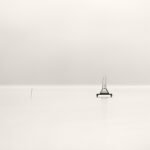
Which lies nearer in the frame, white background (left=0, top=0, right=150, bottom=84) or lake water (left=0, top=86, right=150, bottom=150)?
Answer: lake water (left=0, top=86, right=150, bottom=150)

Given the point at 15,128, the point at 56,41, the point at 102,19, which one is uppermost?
the point at 102,19

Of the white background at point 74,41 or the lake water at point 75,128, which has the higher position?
the white background at point 74,41

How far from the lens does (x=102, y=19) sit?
19.0ft

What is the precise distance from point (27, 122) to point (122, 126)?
847 millimetres

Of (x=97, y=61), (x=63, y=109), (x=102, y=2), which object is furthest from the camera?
(x=97, y=61)

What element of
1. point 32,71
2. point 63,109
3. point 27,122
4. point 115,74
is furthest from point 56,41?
point 27,122

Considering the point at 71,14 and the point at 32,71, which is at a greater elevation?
the point at 71,14

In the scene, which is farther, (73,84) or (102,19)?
(73,84)

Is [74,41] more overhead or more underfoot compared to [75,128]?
more overhead

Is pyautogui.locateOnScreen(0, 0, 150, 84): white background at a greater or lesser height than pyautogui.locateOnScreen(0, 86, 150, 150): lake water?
greater

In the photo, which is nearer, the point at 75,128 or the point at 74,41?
the point at 75,128

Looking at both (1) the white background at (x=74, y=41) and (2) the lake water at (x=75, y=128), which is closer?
(2) the lake water at (x=75, y=128)

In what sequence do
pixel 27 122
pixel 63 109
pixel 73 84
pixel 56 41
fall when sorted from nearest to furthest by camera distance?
pixel 27 122, pixel 63 109, pixel 56 41, pixel 73 84

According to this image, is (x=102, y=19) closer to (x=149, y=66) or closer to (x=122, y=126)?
(x=149, y=66)
